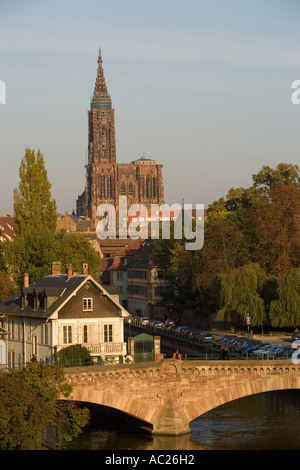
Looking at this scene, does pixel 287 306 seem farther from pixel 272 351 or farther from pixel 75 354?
pixel 75 354

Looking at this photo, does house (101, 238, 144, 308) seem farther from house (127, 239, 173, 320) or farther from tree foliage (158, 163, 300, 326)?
tree foliage (158, 163, 300, 326)

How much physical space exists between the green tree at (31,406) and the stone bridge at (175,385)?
1659 mm

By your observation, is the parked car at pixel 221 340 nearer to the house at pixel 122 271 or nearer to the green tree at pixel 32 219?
the green tree at pixel 32 219

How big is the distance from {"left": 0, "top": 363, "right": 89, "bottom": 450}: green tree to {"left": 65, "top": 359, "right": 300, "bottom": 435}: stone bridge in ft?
5.44

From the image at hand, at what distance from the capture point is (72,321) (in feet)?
218

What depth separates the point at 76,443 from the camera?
55.2 meters

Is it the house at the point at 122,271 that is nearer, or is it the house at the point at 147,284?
the house at the point at 147,284

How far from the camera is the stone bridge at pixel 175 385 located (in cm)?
5406

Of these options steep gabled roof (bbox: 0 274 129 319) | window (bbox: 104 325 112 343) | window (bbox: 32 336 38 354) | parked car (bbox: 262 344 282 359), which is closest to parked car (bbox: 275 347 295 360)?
parked car (bbox: 262 344 282 359)

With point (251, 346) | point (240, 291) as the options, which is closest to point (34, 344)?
point (251, 346)

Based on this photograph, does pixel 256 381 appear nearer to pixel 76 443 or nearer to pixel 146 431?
pixel 146 431

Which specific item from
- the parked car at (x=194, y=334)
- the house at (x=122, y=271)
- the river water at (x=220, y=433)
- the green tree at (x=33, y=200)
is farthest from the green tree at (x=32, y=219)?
the house at (x=122, y=271)
